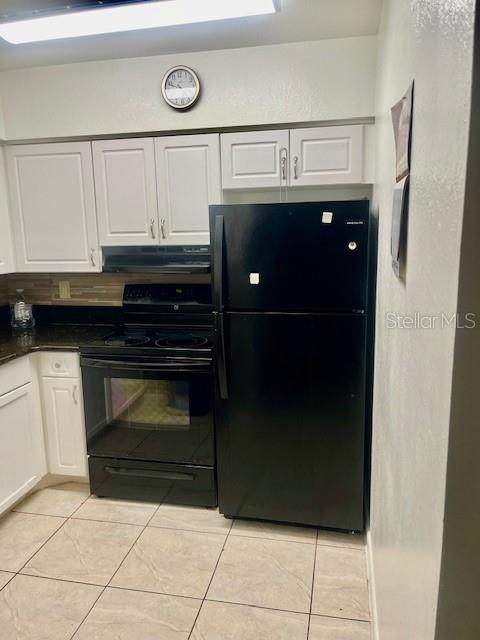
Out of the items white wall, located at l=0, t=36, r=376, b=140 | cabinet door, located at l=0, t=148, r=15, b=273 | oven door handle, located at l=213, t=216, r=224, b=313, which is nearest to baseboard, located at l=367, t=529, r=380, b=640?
oven door handle, located at l=213, t=216, r=224, b=313

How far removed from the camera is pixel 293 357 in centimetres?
225

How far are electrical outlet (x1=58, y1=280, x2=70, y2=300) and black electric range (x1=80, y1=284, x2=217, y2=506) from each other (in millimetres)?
614

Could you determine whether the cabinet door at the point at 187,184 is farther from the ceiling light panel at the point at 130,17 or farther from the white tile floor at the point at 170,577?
the white tile floor at the point at 170,577

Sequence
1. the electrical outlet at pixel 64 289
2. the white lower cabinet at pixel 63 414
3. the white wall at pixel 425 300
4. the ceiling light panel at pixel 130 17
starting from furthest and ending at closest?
1. the electrical outlet at pixel 64 289
2. the white lower cabinet at pixel 63 414
3. the ceiling light panel at pixel 130 17
4. the white wall at pixel 425 300

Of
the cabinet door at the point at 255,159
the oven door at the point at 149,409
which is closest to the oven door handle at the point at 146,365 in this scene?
the oven door at the point at 149,409

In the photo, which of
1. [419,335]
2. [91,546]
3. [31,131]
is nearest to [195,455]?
[91,546]

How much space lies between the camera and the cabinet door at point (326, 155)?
2.40 m

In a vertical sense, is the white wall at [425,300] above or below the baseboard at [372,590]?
above

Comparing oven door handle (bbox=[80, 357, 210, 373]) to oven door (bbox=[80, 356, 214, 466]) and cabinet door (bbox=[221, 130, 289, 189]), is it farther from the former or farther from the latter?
cabinet door (bbox=[221, 130, 289, 189])

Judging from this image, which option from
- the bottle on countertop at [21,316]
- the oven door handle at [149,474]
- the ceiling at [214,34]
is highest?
the ceiling at [214,34]

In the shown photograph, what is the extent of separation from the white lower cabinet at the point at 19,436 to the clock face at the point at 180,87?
1.61 meters

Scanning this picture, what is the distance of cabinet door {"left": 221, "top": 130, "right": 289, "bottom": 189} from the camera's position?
2.48 m

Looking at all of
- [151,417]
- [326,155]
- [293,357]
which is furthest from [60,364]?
[326,155]

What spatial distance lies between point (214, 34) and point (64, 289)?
181 centimetres
